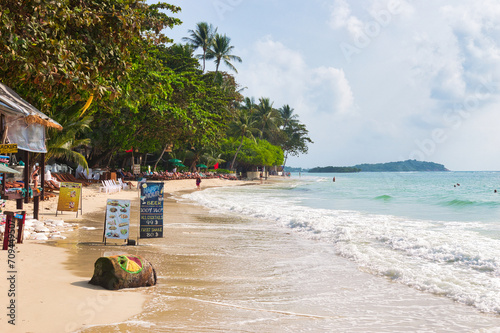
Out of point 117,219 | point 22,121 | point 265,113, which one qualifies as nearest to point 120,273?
point 22,121

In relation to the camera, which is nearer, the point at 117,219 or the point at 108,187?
the point at 117,219

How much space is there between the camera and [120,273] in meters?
5.44

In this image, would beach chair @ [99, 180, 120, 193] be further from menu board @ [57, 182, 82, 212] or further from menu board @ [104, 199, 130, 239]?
menu board @ [104, 199, 130, 239]

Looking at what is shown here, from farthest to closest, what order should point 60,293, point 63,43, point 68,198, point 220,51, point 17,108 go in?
point 220,51 < point 68,198 < point 63,43 < point 17,108 < point 60,293

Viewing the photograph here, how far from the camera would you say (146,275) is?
18.7ft

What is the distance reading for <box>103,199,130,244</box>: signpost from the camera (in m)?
8.61

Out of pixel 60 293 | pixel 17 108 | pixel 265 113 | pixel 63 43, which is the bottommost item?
pixel 60 293

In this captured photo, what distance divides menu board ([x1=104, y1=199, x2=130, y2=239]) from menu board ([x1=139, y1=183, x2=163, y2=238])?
0.53m

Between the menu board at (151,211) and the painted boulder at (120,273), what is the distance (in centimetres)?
355

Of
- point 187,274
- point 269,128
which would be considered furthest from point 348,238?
point 269,128

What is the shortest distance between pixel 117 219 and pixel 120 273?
3407 millimetres

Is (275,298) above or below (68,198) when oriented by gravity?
below

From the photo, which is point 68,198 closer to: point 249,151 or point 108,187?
point 108,187

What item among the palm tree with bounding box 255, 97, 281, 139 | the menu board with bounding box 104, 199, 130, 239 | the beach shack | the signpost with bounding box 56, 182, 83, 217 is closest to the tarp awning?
the beach shack
